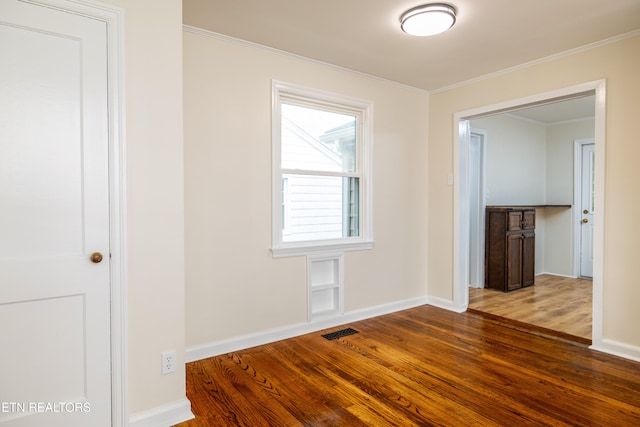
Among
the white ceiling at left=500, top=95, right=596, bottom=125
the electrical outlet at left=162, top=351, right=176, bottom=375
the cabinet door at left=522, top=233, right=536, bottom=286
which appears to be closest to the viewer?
the electrical outlet at left=162, top=351, right=176, bottom=375

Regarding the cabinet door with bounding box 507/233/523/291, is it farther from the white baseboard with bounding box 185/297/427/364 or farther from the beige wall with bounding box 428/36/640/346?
the beige wall with bounding box 428/36/640/346

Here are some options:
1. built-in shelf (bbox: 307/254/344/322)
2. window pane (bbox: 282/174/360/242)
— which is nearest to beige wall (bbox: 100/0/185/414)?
window pane (bbox: 282/174/360/242)

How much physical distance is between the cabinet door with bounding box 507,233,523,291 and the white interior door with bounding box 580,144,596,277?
1.56 m

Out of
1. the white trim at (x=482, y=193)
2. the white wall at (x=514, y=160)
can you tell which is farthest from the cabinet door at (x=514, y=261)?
the white wall at (x=514, y=160)

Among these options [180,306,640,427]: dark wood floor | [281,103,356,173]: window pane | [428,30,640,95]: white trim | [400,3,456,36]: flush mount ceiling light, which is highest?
[428,30,640,95]: white trim

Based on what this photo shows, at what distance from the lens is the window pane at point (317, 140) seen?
3.22 metres

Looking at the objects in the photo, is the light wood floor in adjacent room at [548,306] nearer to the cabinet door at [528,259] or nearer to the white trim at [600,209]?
the cabinet door at [528,259]

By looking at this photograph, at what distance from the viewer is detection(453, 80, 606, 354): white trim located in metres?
2.85

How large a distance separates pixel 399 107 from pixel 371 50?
39.5 inches

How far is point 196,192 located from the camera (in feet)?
8.72

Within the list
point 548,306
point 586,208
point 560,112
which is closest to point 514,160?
point 560,112

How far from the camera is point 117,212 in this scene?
1.79 metres

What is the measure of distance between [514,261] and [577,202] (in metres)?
1.86

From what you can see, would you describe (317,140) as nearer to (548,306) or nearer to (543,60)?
(543,60)
